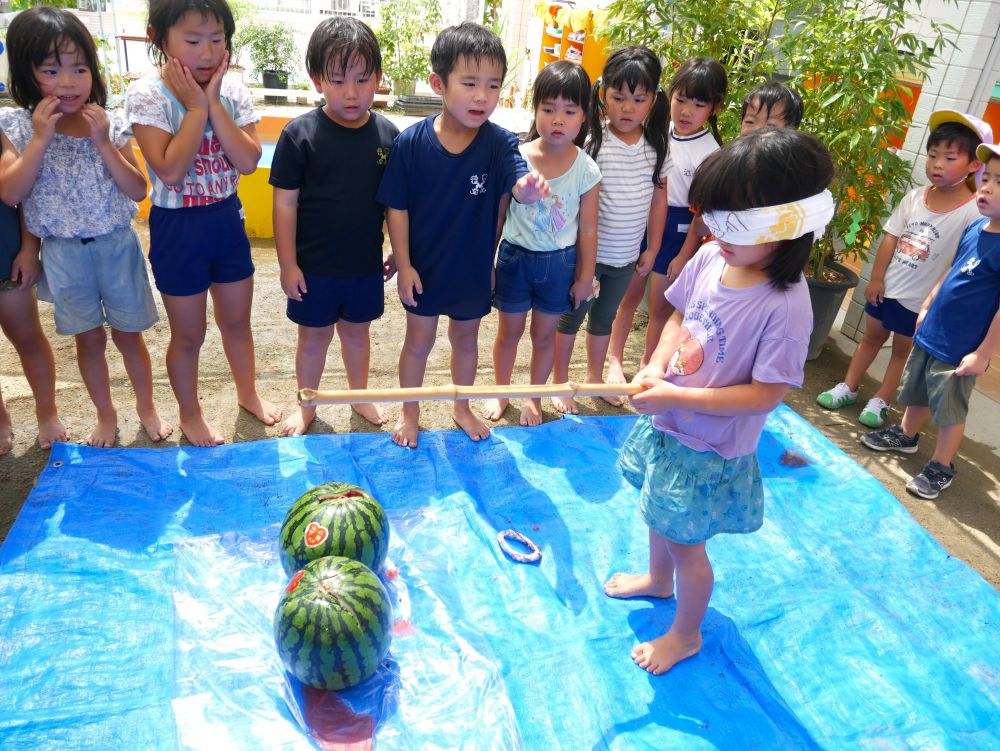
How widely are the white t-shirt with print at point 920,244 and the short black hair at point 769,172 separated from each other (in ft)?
8.65

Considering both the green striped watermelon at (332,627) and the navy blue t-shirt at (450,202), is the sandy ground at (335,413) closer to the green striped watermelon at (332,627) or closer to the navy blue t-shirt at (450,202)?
the navy blue t-shirt at (450,202)

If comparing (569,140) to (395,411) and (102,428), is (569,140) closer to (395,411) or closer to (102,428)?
(395,411)

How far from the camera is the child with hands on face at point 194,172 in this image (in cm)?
288

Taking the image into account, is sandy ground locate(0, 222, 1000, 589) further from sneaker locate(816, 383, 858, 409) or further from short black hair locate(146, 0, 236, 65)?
short black hair locate(146, 0, 236, 65)

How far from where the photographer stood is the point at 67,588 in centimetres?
253

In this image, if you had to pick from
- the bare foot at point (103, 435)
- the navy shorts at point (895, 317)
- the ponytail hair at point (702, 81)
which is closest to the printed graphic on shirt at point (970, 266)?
the navy shorts at point (895, 317)

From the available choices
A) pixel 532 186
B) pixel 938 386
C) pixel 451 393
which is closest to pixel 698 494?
pixel 451 393

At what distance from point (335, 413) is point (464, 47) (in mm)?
2036

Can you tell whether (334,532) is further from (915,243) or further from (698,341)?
(915,243)

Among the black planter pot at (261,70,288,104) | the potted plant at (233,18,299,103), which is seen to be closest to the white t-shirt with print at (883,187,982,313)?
the black planter pot at (261,70,288,104)

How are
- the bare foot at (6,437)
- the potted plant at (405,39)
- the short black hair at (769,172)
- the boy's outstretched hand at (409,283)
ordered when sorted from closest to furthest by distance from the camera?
the short black hair at (769,172), the boy's outstretched hand at (409,283), the bare foot at (6,437), the potted plant at (405,39)

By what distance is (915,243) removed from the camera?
413 cm

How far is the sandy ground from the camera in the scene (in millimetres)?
3479

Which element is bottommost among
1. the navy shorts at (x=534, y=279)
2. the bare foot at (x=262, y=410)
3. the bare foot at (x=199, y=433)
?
the bare foot at (x=262, y=410)
